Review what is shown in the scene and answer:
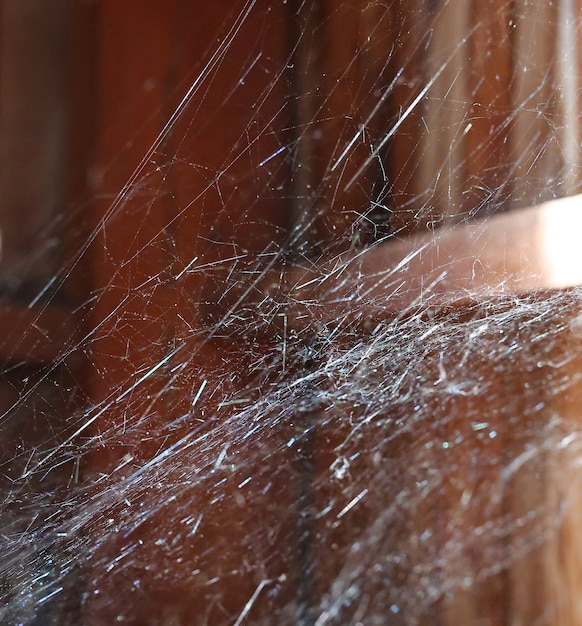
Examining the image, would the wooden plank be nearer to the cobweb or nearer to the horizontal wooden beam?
the cobweb

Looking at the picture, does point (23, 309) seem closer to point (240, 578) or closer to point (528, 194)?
point (240, 578)

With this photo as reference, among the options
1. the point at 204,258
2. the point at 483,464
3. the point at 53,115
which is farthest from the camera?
the point at 53,115

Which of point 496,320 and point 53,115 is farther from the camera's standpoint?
point 53,115

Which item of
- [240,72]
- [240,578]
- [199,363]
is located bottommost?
[240,578]

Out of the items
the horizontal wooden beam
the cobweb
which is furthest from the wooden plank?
the horizontal wooden beam

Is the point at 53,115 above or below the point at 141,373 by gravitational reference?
above

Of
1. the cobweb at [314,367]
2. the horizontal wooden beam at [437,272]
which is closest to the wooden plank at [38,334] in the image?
the cobweb at [314,367]

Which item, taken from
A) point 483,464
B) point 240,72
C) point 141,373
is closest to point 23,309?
point 141,373

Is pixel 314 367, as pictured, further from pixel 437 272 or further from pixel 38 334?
pixel 38 334
